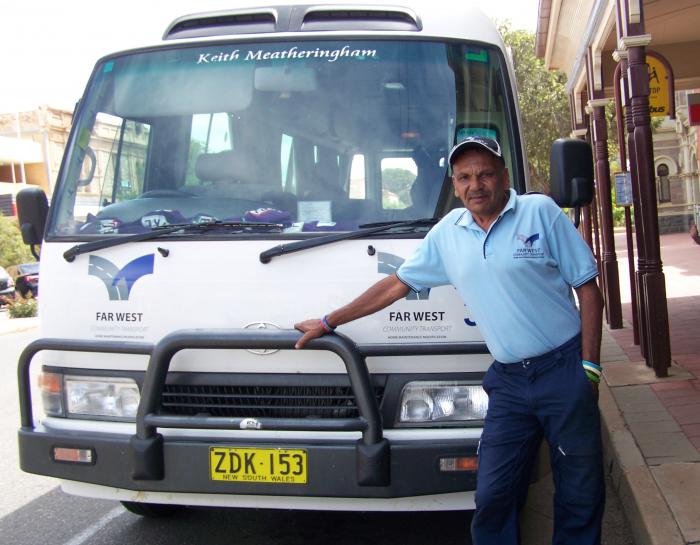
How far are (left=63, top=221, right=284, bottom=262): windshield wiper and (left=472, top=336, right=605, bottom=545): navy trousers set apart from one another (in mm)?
1236

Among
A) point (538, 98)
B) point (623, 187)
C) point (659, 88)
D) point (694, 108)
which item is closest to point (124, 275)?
point (623, 187)

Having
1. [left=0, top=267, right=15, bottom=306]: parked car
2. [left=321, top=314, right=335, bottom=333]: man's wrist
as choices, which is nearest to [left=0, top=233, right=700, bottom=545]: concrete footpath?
[left=321, top=314, right=335, bottom=333]: man's wrist

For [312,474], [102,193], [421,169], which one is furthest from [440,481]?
[102,193]

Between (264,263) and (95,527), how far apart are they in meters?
2.07

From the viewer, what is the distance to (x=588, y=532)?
3119mm

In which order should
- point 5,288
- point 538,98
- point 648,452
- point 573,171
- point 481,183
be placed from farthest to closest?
1. point 538,98
2. point 5,288
3. point 648,452
4. point 573,171
5. point 481,183

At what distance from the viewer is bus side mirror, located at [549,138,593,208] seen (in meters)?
3.61

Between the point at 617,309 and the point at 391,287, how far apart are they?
690 cm

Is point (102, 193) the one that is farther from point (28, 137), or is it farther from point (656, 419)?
point (28, 137)

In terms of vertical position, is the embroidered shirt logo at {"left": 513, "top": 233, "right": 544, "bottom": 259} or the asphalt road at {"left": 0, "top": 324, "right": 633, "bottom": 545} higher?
the embroidered shirt logo at {"left": 513, "top": 233, "right": 544, "bottom": 259}

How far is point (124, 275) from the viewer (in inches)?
144

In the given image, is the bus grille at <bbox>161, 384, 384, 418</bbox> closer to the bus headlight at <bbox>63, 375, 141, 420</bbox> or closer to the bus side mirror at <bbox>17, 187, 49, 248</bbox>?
the bus headlight at <bbox>63, 375, 141, 420</bbox>

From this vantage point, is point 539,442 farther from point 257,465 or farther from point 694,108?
point 694,108

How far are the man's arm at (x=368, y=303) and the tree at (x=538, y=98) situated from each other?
25127 millimetres
